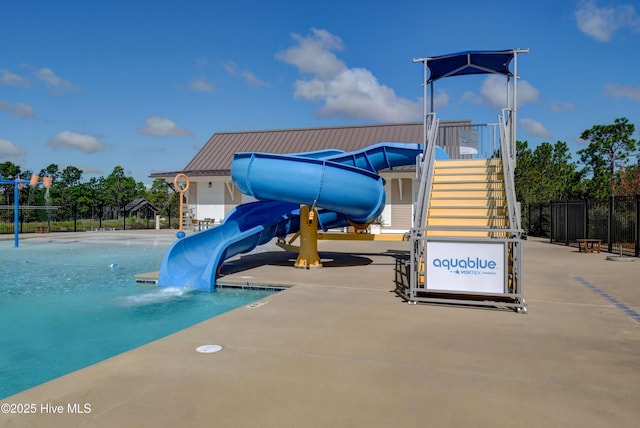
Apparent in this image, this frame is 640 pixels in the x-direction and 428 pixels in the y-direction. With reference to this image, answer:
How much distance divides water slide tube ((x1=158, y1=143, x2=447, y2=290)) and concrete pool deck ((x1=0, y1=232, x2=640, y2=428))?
3.28 meters

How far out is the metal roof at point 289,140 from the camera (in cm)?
2944

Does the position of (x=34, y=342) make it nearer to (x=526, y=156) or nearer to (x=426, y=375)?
(x=426, y=375)

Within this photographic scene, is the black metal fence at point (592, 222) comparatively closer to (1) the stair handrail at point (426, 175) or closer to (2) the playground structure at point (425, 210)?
(2) the playground structure at point (425, 210)

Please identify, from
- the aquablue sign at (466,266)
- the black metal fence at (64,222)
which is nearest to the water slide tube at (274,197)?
the aquablue sign at (466,266)

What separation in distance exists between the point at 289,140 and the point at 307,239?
68.7 ft

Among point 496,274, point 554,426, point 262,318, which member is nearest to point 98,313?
point 262,318

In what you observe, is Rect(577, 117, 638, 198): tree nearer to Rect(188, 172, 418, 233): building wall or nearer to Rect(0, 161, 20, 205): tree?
Rect(188, 172, 418, 233): building wall

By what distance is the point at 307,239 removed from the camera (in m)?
12.0

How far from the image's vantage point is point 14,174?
4094 cm

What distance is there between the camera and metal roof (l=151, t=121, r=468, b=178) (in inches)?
1159

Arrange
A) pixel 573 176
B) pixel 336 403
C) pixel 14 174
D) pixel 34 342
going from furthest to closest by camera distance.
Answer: pixel 14 174, pixel 573 176, pixel 34 342, pixel 336 403

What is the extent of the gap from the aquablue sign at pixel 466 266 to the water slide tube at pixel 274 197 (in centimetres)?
352

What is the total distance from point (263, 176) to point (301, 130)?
23.1m

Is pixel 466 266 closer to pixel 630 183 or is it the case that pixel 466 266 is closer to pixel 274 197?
pixel 274 197
